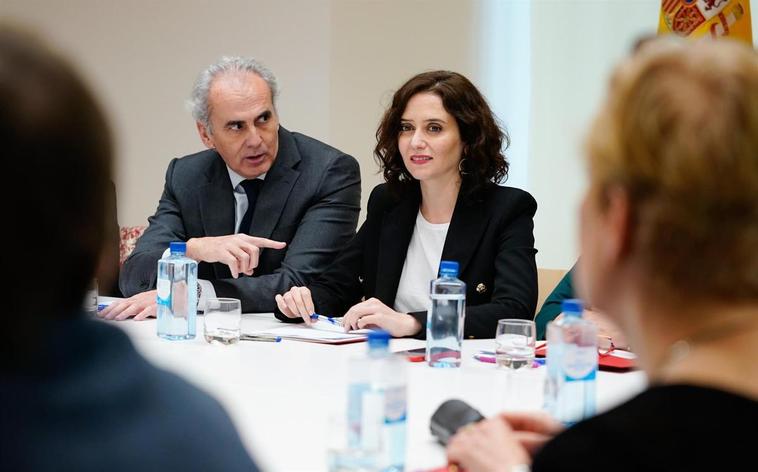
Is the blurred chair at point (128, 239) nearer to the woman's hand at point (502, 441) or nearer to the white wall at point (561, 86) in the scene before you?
the white wall at point (561, 86)

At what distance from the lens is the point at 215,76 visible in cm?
381

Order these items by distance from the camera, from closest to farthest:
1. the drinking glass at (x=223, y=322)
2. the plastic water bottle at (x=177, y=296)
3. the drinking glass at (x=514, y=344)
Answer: the drinking glass at (x=514, y=344) < the drinking glass at (x=223, y=322) < the plastic water bottle at (x=177, y=296)

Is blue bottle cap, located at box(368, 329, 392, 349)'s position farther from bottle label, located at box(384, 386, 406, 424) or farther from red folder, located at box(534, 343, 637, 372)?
red folder, located at box(534, 343, 637, 372)

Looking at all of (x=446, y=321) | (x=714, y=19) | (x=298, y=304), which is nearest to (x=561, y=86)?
(x=714, y=19)

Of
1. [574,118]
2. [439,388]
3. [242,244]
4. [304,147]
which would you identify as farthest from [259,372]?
[574,118]

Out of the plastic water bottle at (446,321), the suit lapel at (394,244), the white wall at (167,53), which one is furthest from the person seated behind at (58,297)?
the white wall at (167,53)

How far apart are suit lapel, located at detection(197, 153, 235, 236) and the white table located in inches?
38.5

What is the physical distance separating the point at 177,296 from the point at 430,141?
110 centimetres

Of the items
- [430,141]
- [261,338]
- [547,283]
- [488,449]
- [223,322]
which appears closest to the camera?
[488,449]

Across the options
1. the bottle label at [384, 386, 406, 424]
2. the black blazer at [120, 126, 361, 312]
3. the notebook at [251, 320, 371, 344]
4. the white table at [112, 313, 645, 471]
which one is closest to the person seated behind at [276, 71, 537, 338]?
the notebook at [251, 320, 371, 344]

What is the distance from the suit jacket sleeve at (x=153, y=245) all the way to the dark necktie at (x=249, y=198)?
0.84 feet

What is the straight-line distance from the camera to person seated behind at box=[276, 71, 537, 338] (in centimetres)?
311

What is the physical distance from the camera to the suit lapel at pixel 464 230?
3.11 m

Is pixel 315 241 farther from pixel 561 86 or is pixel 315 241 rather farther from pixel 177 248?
pixel 561 86
